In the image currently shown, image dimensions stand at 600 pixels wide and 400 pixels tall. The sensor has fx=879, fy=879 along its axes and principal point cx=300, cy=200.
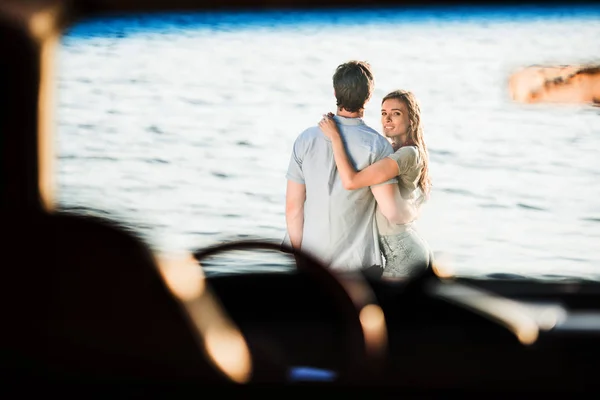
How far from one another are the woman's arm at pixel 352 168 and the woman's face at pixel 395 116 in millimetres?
89

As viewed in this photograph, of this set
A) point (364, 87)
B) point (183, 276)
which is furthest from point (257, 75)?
point (183, 276)

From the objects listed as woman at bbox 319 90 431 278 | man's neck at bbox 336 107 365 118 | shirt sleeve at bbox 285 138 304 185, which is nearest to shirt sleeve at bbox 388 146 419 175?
woman at bbox 319 90 431 278

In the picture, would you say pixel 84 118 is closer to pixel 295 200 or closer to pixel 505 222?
pixel 295 200

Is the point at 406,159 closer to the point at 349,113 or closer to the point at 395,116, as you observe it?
the point at 395,116

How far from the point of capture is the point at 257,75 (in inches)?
86.5

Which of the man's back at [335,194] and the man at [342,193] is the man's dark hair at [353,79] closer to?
the man at [342,193]

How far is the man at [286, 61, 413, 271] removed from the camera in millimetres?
2211

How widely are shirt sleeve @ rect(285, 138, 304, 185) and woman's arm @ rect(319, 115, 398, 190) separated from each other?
11 cm

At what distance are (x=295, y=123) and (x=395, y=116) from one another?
25 cm

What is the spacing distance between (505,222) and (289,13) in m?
0.71

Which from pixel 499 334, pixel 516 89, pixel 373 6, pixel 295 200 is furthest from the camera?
pixel 295 200

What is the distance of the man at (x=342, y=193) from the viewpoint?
221cm

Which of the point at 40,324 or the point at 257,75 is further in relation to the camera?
the point at 257,75

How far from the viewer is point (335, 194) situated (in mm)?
2424
